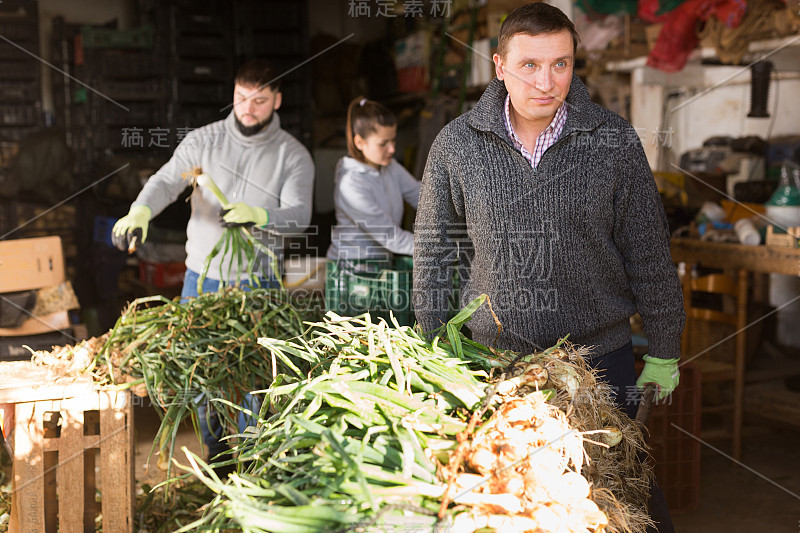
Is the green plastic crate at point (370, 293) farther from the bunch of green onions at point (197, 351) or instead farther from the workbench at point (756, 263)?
the workbench at point (756, 263)

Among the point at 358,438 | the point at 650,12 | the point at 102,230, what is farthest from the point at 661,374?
the point at 102,230

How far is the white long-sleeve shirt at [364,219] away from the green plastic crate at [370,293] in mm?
442

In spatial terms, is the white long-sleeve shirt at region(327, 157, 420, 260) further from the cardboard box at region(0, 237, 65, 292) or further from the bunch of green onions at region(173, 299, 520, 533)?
the bunch of green onions at region(173, 299, 520, 533)

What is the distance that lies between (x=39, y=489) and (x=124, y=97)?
3.78 metres

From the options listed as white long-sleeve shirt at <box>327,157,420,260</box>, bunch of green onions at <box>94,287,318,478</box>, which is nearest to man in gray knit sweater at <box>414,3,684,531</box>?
bunch of green onions at <box>94,287,318,478</box>

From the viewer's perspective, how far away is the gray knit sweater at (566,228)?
196 cm

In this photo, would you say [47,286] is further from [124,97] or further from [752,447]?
[752,447]

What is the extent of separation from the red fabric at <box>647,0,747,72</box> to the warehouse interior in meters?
0.01

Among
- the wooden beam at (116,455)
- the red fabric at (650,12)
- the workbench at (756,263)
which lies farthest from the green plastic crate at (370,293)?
the red fabric at (650,12)

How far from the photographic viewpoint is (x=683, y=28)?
14.7 feet

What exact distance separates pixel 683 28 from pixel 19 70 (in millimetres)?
4952

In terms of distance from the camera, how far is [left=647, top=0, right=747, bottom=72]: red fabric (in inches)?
164

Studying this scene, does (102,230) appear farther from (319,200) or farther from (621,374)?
(621,374)

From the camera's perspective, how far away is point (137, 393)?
232 cm
